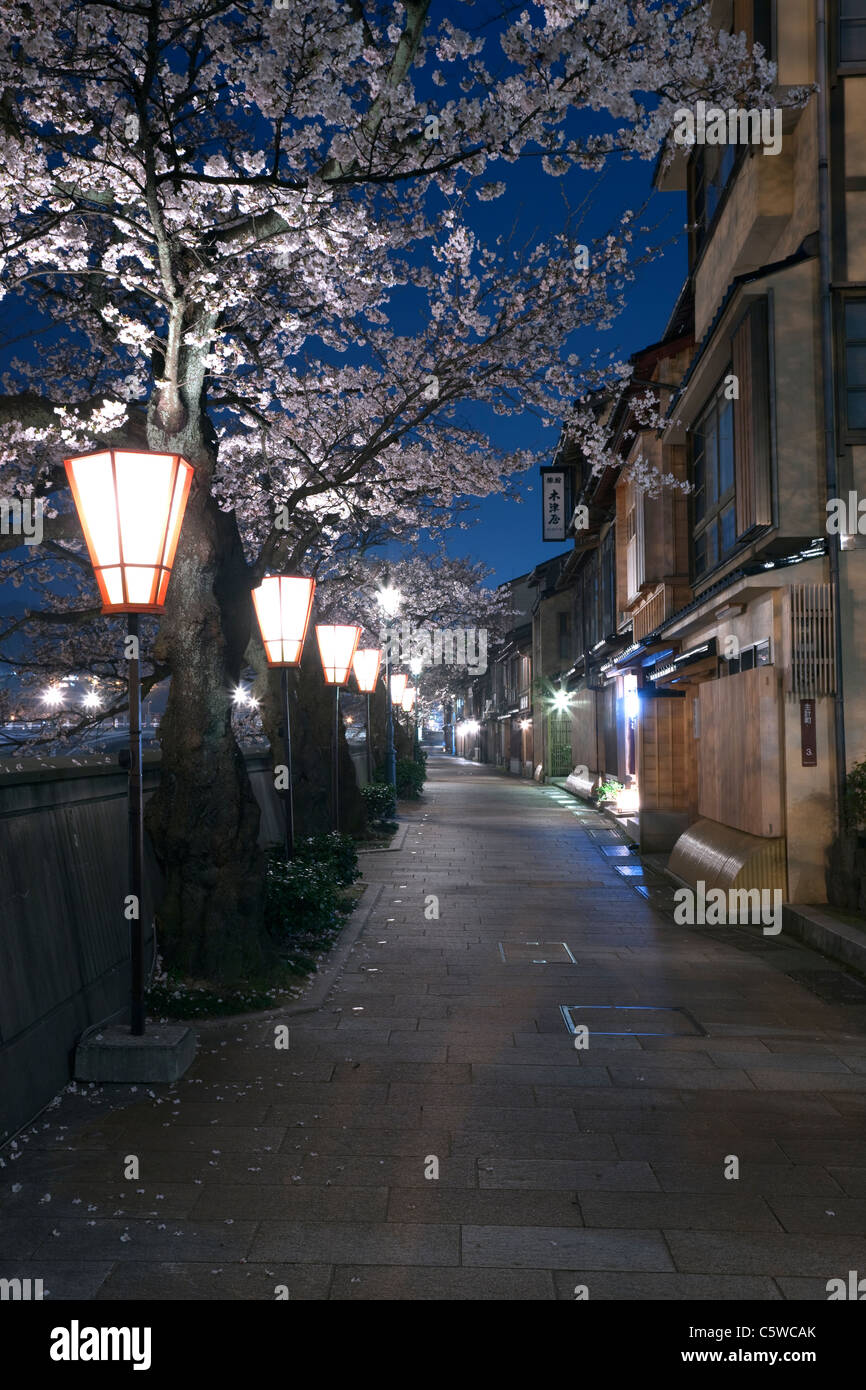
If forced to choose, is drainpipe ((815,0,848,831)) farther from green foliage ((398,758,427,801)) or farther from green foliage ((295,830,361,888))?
green foliage ((398,758,427,801))

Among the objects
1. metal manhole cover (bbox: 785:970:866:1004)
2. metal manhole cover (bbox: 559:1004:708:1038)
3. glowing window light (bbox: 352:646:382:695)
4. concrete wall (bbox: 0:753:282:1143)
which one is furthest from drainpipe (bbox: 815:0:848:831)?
glowing window light (bbox: 352:646:382:695)

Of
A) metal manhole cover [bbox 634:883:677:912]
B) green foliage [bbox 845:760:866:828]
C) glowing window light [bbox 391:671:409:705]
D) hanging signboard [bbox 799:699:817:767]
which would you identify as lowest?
metal manhole cover [bbox 634:883:677:912]

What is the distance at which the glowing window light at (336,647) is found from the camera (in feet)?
51.8

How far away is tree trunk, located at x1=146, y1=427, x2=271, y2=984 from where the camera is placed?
8469 millimetres

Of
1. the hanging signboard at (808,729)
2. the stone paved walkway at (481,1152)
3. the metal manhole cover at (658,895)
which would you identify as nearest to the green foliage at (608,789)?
the metal manhole cover at (658,895)

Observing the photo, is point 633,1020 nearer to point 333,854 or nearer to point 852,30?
point 333,854

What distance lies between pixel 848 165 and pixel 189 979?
11242 millimetres

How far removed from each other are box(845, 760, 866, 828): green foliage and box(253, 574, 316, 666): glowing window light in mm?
6480

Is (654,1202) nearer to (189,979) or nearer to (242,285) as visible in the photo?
(189,979)

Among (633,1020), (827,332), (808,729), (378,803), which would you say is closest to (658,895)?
(808,729)

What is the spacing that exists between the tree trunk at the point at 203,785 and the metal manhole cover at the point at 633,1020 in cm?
283

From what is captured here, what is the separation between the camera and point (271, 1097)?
6.25 metres

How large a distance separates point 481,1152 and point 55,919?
3232 millimetres
